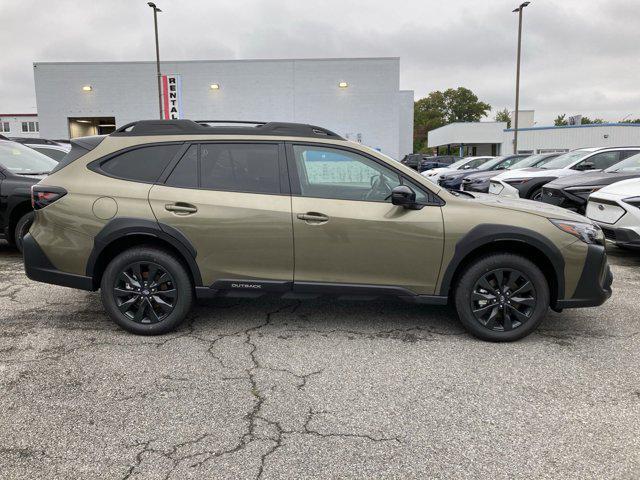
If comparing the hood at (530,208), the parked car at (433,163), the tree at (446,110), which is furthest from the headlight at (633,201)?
the tree at (446,110)

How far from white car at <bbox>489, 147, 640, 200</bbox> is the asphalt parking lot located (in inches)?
248

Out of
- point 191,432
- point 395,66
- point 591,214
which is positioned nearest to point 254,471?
point 191,432

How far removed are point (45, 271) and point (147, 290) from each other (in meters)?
0.90

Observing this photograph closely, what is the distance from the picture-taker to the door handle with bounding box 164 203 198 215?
152 inches

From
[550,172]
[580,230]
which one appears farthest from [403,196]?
[550,172]

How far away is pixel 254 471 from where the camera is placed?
91.6 inches

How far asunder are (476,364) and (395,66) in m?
21.0

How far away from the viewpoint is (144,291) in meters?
3.95

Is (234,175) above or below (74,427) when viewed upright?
above

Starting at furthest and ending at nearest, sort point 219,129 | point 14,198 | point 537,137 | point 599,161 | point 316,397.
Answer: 1. point 537,137
2. point 599,161
3. point 14,198
4. point 219,129
5. point 316,397

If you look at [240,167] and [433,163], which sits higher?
[433,163]

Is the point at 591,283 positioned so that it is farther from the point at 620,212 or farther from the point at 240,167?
the point at 620,212

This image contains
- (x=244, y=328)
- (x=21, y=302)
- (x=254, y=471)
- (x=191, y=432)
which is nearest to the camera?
(x=254, y=471)

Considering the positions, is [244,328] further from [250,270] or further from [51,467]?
[51,467]
